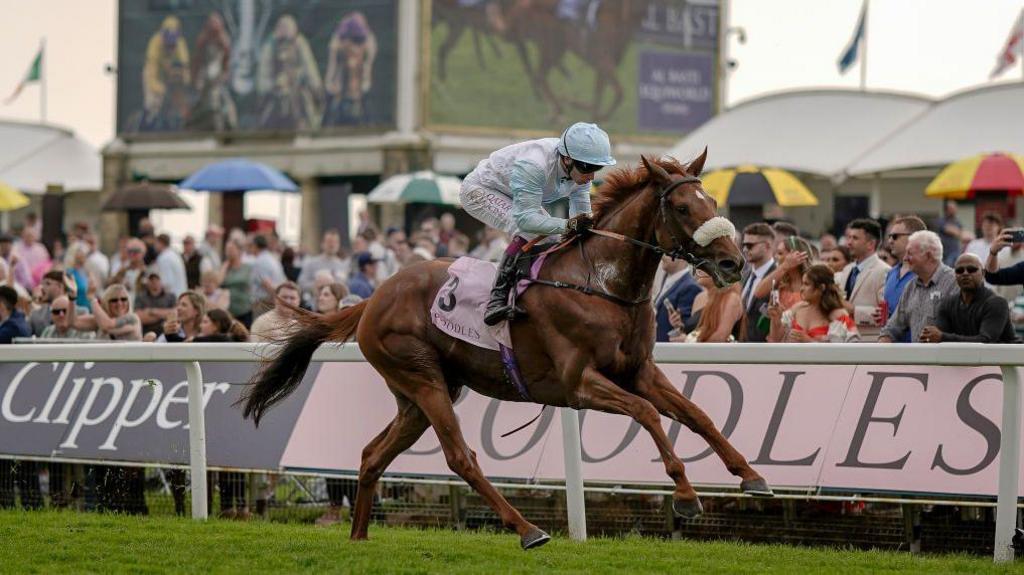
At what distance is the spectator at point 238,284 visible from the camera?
564 inches

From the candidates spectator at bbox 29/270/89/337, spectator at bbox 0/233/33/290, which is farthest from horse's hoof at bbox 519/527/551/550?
spectator at bbox 0/233/33/290

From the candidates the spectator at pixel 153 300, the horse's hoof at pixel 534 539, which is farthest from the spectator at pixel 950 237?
the horse's hoof at pixel 534 539

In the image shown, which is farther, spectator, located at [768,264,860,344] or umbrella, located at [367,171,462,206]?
umbrella, located at [367,171,462,206]

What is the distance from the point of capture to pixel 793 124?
23281 millimetres

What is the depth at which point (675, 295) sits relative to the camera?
999 cm

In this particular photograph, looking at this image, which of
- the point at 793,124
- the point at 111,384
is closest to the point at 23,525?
the point at 111,384

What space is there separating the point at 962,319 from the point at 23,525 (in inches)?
181

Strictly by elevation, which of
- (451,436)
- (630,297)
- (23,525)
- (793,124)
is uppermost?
(793,124)

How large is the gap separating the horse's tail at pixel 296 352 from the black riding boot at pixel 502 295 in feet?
Answer: 3.48

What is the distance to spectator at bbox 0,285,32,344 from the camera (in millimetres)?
10844

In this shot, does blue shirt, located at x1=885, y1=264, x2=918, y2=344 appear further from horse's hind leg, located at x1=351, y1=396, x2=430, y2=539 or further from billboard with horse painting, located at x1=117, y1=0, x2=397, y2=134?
billboard with horse painting, located at x1=117, y1=0, x2=397, y2=134

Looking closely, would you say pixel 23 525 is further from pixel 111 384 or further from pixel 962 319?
pixel 962 319

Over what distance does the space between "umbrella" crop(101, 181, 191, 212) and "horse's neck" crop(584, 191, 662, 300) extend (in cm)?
1268

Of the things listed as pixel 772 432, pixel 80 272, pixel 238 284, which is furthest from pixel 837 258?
pixel 80 272
